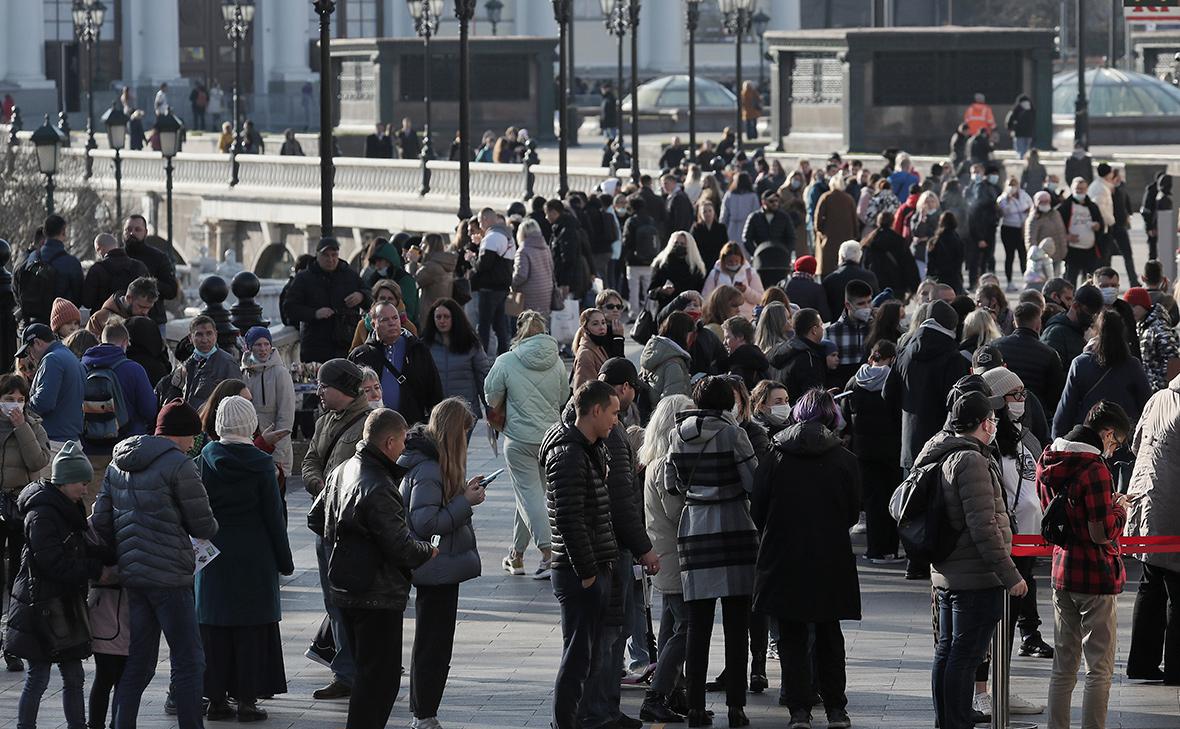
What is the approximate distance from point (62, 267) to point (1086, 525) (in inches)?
443

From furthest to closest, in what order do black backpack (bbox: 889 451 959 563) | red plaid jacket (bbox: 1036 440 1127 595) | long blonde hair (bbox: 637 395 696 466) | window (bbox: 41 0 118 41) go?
window (bbox: 41 0 118 41), long blonde hair (bbox: 637 395 696 466), red plaid jacket (bbox: 1036 440 1127 595), black backpack (bbox: 889 451 959 563)

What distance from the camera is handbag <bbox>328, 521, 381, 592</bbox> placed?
975cm

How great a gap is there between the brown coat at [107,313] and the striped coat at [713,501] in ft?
20.4

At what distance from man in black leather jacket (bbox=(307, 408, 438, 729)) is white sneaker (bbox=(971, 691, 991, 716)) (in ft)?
8.54

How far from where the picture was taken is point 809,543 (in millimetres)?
10430

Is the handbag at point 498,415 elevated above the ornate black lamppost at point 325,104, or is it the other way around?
the ornate black lamppost at point 325,104

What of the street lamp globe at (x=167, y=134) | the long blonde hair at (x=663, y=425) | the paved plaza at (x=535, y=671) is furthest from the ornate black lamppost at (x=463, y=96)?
the long blonde hair at (x=663, y=425)

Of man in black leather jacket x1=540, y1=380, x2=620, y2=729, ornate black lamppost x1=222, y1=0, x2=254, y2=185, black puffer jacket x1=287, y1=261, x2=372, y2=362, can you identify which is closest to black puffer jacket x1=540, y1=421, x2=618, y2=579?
man in black leather jacket x1=540, y1=380, x2=620, y2=729

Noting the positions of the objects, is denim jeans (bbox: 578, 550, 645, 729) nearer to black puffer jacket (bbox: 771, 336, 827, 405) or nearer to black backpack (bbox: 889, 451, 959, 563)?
black backpack (bbox: 889, 451, 959, 563)

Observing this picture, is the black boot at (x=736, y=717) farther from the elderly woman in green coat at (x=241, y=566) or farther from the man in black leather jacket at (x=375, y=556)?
the elderly woman in green coat at (x=241, y=566)

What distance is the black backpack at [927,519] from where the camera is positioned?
982cm

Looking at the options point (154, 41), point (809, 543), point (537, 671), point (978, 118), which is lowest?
point (537, 671)

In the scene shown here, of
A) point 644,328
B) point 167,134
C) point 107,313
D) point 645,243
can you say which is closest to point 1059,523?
point 644,328

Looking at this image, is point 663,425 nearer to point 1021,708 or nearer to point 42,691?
point 1021,708
